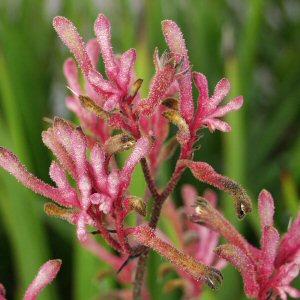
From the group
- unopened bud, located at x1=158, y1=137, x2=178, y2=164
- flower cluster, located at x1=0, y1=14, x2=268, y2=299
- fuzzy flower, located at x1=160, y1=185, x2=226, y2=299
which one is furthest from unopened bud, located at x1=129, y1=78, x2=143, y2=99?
fuzzy flower, located at x1=160, y1=185, x2=226, y2=299

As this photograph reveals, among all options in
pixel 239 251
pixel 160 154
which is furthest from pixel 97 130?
pixel 239 251

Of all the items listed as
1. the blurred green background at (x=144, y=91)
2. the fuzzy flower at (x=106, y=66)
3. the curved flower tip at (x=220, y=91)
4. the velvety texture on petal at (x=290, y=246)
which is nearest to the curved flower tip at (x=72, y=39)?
→ the fuzzy flower at (x=106, y=66)

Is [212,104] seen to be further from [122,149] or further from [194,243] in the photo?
[194,243]

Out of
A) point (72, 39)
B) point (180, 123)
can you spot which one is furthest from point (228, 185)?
point (72, 39)

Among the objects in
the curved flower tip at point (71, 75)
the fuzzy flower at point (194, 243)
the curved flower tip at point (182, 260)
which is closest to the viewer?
the curved flower tip at point (182, 260)

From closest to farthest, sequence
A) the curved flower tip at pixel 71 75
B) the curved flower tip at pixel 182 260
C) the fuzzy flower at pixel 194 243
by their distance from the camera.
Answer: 1. the curved flower tip at pixel 182 260
2. the curved flower tip at pixel 71 75
3. the fuzzy flower at pixel 194 243

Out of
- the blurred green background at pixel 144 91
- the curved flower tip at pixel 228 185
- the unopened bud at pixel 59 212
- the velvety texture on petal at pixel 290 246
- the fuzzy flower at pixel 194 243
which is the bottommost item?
the blurred green background at pixel 144 91

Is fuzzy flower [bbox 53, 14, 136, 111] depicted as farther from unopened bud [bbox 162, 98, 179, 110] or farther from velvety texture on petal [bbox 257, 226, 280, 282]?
velvety texture on petal [bbox 257, 226, 280, 282]

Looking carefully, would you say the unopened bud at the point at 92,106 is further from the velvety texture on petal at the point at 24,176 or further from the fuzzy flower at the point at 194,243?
the fuzzy flower at the point at 194,243
